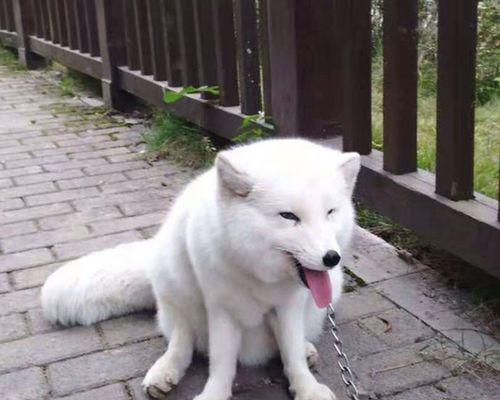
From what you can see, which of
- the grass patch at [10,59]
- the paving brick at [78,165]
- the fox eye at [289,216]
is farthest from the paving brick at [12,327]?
the grass patch at [10,59]

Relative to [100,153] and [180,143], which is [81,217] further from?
[100,153]

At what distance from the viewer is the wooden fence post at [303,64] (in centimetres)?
350

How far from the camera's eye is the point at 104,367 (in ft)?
8.33

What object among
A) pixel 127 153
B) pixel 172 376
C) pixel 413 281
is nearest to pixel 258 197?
pixel 172 376

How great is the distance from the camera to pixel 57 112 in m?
6.82

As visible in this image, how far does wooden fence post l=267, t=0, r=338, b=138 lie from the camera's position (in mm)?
3504

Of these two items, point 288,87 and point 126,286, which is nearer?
point 126,286

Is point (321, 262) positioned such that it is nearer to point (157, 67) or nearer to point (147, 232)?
point (147, 232)

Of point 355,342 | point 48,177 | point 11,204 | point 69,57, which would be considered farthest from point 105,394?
point 69,57

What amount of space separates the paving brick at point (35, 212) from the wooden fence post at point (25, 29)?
227 inches

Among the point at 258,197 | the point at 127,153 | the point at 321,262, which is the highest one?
the point at 258,197

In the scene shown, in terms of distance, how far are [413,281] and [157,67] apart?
313cm

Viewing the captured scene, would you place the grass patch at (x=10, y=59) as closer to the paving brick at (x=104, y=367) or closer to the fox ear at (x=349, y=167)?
the paving brick at (x=104, y=367)

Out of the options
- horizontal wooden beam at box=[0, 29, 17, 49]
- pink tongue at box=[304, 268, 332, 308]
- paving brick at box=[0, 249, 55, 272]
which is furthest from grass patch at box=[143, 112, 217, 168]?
horizontal wooden beam at box=[0, 29, 17, 49]
